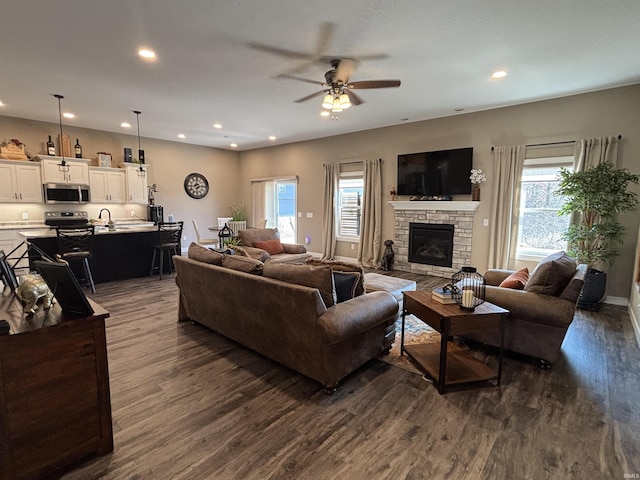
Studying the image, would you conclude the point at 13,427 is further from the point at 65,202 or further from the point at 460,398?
the point at 65,202

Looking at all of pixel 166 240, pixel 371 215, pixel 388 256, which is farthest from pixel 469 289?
pixel 166 240

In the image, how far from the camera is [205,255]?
11.0 feet

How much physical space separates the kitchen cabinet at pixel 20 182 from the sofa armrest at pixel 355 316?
739 cm

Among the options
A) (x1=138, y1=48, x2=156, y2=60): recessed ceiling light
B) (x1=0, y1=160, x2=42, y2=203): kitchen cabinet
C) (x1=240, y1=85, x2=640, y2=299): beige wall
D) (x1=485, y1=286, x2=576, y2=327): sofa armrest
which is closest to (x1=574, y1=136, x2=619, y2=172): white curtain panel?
(x1=240, y1=85, x2=640, y2=299): beige wall

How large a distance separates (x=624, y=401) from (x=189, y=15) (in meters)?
4.65

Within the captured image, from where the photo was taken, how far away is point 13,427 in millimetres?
1550

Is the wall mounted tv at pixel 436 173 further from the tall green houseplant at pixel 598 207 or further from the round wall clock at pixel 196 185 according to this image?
the round wall clock at pixel 196 185

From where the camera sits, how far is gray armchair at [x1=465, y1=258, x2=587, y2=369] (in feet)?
8.92

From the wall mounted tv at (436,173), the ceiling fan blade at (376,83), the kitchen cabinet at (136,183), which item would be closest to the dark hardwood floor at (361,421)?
the ceiling fan blade at (376,83)

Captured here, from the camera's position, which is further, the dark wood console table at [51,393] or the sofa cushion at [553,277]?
the sofa cushion at [553,277]

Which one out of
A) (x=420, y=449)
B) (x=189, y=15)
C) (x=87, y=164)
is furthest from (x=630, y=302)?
(x=87, y=164)

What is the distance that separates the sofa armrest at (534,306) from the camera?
2.70m

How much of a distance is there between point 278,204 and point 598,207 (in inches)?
284

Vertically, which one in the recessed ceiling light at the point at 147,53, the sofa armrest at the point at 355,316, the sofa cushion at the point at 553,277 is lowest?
the sofa armrest at the point at 355,316
